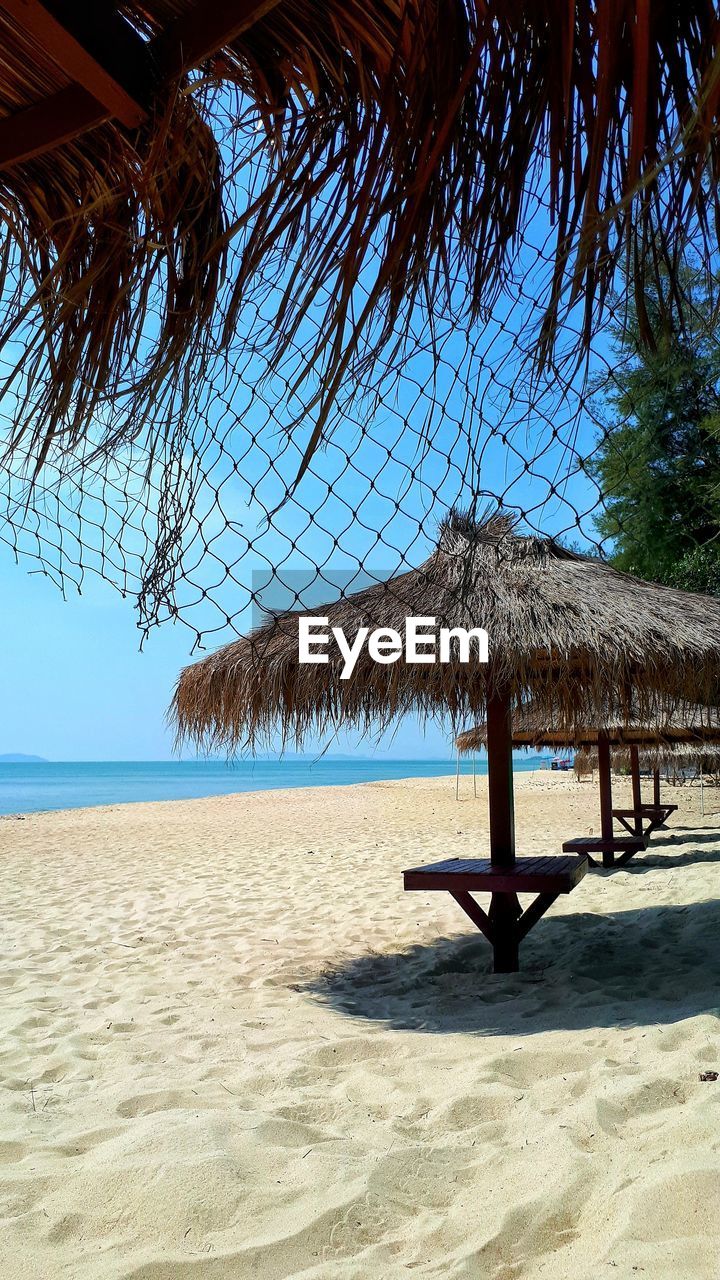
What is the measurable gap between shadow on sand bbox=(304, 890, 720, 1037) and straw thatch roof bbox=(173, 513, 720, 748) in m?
1.17

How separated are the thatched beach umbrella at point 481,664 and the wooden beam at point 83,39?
2.43 m

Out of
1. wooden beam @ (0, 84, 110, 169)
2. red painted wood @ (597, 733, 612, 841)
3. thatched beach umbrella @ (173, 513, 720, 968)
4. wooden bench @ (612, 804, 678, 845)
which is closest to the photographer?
wooden beam @ (0, 84, 110, 169)

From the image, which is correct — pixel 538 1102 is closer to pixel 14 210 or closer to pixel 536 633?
pixel 536 633

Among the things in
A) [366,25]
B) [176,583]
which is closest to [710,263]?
[366,25]

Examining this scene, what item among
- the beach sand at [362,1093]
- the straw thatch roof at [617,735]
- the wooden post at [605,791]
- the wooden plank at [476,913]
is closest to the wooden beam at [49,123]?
the beach sand at [362,1093]

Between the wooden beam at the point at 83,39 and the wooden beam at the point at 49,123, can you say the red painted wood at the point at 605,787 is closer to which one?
the wooden beam at the point at 49,123

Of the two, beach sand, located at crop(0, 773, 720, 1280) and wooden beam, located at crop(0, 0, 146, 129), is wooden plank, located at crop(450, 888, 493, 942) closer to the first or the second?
beach sand, located at crop(0, 773, 720, 1280)

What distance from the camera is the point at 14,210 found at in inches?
65.1

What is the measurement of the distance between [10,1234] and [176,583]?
1.53m

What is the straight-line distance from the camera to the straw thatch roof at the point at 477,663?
3750 millimetres

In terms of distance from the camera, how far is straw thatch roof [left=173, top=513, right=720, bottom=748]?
3750 millimetres

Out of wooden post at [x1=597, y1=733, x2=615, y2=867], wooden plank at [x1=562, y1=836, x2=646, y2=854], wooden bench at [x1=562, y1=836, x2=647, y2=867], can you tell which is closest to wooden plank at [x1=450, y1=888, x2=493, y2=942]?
wooden plank at [x1=562, y1=836, x2=646, y2=854]

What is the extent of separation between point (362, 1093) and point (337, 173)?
8.41ft

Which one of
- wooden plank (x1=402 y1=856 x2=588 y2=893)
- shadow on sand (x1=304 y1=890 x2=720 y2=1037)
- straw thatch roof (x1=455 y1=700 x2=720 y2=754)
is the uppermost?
straw thatch roof (x1=455 y1=700 x2=720 y2=754)
